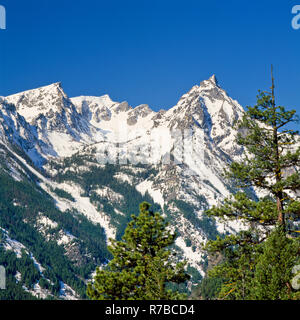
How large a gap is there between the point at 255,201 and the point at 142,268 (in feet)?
36.6

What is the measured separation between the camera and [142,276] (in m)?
38.5

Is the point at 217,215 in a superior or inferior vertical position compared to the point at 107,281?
superior

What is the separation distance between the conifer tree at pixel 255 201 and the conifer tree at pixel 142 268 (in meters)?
4.32

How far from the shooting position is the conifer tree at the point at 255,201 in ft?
115

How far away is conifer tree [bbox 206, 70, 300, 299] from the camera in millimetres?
35125

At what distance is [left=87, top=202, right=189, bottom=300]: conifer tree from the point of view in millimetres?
37344

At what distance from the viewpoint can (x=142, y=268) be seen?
129 feet

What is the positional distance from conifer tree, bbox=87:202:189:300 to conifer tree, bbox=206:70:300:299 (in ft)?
14.2

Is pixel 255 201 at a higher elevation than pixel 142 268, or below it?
higher

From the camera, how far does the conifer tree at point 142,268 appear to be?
37.3 meters
